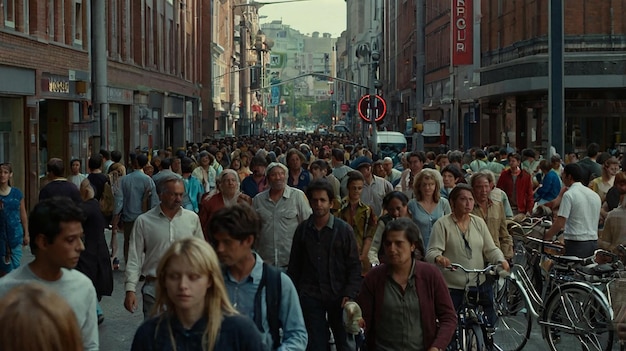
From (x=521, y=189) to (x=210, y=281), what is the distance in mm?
12428

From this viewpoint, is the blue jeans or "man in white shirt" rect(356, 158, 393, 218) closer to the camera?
the blue jeans

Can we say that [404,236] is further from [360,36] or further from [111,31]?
[360,36]

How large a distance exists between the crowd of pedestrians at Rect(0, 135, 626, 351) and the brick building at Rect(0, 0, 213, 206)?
8643 millimetres

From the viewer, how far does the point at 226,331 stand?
420 centimetres

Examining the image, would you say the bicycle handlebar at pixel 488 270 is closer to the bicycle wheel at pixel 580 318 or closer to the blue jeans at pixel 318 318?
the blue jeans at pixel 318 318

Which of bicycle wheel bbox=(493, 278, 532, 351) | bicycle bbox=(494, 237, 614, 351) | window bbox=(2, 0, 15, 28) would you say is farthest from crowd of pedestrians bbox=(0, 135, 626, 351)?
window bbox=(2, 0, 15, 28)

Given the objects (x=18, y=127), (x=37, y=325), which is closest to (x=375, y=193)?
(x=37, y=325)

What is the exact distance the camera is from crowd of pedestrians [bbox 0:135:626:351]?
427cm

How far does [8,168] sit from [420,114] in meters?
27.7

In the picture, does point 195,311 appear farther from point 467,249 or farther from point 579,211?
point 579,211

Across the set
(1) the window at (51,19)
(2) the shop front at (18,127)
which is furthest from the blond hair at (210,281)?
(1) the window at (51,19)

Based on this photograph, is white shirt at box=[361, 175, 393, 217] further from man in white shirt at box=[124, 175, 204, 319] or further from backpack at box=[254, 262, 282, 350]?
backpack at box=[254, 262, 282, 350]

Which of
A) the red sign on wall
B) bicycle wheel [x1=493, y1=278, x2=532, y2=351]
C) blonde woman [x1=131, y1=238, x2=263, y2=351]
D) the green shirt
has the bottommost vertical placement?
bicycle wheel [x1=493, y1=278, x2=532, y2=351]

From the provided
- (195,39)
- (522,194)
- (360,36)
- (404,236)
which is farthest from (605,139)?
(360,36)
